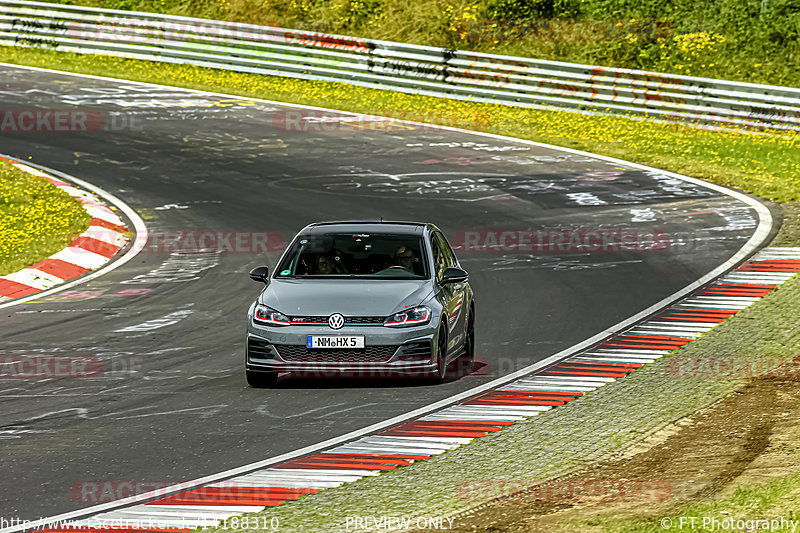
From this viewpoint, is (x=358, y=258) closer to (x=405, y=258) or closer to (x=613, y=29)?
(x=405, y=258)

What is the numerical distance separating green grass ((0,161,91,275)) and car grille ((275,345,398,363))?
730 cm

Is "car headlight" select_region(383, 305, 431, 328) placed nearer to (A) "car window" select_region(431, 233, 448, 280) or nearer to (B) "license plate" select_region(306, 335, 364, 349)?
(B) "license plate" select_region(306, 335, 364, 349)

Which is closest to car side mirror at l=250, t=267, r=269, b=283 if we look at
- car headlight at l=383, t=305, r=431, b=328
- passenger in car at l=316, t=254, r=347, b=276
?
passenger in car at l=316, t=254, r=347, b=276

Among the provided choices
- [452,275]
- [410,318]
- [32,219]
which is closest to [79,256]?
[32,219]

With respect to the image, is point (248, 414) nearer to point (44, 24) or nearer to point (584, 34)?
point (584, 34)

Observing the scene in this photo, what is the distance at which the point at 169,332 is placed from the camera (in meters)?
14.1

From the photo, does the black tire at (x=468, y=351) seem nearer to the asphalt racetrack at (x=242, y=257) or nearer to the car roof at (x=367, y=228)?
the asphalt racetrack at (x=242, y=257)

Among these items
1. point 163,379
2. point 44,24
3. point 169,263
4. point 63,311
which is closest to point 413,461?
point 163,379

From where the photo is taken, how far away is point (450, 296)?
40.7 feet

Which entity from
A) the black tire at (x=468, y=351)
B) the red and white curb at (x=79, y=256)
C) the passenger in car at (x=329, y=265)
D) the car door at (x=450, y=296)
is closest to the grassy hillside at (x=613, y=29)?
the red and white curb at (x=79, y=256)

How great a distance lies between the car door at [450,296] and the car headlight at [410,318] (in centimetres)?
40

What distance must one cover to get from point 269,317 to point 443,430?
2268 millimetres

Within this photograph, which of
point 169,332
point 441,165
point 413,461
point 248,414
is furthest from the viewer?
point 441,165

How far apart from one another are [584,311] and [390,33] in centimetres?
2264
